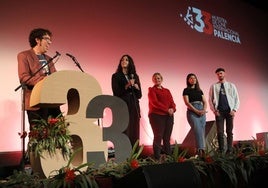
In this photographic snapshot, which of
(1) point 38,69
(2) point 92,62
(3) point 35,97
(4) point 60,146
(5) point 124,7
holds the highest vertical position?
(5) point 124,7

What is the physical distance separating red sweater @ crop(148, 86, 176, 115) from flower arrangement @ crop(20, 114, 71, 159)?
228 centimetres

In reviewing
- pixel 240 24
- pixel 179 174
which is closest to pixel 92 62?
pixel 179 174

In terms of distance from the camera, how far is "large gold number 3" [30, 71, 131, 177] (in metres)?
2.55

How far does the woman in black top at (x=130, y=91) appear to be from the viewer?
4.12m

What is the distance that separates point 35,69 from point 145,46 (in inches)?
120

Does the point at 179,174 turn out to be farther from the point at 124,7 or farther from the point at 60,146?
the point at 124,7

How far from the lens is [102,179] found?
1938 millimetres

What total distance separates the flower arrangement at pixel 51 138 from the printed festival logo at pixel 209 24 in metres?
4.49

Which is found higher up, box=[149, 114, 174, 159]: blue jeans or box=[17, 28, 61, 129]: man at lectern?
box=[17, 28, 61, 129]: man at lectern

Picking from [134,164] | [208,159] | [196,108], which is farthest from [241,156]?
[196,108]

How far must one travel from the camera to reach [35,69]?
3.03 meters

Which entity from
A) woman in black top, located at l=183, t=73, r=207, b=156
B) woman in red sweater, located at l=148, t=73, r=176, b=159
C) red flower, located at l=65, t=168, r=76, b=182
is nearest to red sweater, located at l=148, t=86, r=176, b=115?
woman in red sweater, located at l=148, t=73, r=176, b=159

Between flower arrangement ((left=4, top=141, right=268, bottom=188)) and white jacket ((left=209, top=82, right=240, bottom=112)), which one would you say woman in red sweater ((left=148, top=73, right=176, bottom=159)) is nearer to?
white jacket ((left=209, top=82, right=240, bottom=112))

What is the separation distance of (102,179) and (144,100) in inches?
150
